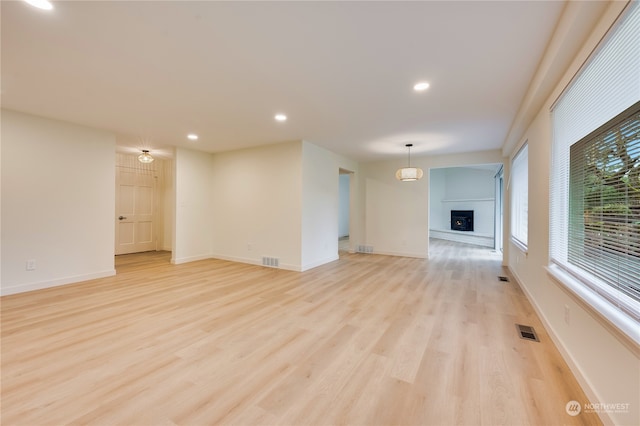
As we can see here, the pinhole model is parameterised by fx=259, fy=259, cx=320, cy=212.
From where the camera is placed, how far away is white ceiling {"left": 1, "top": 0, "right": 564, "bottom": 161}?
5.76 ft

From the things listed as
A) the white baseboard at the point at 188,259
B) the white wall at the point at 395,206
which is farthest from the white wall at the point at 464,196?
the white baseboard at the point at 188,259

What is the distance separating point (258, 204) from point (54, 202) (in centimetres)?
315

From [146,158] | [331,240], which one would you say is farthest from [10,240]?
[331,240]

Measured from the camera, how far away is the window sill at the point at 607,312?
1.23 meters

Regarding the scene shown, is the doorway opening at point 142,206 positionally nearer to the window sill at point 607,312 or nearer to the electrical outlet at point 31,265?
the electrical outlet at point 31,265

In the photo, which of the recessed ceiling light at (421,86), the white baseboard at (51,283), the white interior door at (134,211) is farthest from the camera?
the white interior door at (134,211)

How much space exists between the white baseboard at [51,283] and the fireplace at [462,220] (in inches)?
445

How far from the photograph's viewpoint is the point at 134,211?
6.87 metres

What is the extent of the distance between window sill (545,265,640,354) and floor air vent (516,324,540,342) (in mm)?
603

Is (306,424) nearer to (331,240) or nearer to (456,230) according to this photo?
(331,240)

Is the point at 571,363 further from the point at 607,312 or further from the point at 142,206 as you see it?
the point at 142,206

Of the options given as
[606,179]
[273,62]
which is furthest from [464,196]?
[273,62]

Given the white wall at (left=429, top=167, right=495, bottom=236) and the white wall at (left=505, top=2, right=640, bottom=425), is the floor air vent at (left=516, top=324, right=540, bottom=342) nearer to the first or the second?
the white wall at (left=505, top=2, right=640, bottom=425)

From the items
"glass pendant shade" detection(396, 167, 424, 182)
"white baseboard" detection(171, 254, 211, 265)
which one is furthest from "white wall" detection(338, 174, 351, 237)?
"white baseboard" detection(171, 254, 211, 265)
